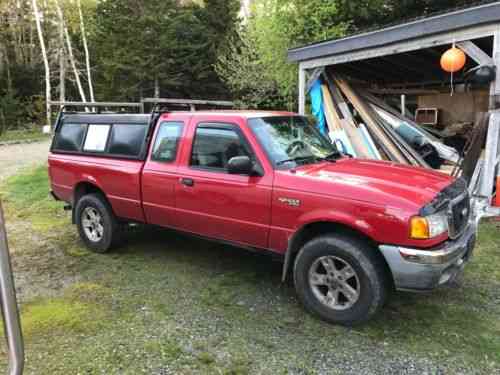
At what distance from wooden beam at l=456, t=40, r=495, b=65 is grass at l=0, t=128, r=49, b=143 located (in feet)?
67.6

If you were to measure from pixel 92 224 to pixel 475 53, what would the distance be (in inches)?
250

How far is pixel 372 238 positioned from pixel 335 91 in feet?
21.7

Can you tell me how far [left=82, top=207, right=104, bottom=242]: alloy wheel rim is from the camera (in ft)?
17.0

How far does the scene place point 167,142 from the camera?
4488 millimetres

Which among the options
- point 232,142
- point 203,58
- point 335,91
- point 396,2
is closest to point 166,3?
point 203,58

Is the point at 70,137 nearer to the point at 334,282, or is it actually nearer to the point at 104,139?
the point at 104,139

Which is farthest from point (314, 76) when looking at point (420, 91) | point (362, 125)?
point (420, 91)

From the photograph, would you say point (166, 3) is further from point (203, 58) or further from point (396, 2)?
point (396, 2)

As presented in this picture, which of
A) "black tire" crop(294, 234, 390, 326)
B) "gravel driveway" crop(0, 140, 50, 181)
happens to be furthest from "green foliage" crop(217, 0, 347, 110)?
"black tire" crop(294, 234, 390, 326)

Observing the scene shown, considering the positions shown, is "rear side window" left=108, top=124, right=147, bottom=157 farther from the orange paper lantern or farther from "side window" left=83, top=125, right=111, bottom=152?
the orange paper lantern

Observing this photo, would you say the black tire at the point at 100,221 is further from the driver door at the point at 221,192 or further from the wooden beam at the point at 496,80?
the wooden beam at the point at 496,80

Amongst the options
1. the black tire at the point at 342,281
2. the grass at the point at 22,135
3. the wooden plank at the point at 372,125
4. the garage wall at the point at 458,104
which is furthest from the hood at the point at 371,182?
the grass at the point at 22,135

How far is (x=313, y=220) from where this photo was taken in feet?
11.0

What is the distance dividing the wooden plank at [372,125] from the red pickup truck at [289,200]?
3929 mm
